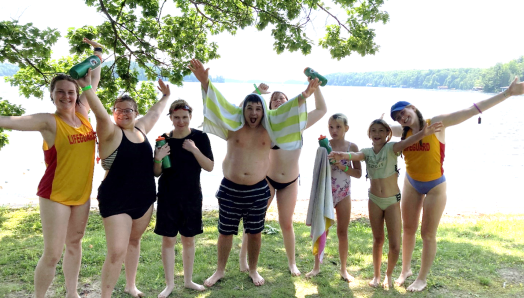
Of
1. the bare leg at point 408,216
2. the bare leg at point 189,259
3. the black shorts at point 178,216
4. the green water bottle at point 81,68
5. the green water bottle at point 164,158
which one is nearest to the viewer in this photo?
the green water bottle at point 81,68

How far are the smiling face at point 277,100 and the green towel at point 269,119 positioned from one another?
476mm

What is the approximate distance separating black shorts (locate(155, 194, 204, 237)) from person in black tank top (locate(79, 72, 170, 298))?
309 millimetres

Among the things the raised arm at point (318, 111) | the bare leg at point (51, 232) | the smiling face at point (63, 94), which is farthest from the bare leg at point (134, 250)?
the raised arm at point (318, 111)

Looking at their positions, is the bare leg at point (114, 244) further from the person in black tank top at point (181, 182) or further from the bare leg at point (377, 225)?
the bare leg at point (377, 225)

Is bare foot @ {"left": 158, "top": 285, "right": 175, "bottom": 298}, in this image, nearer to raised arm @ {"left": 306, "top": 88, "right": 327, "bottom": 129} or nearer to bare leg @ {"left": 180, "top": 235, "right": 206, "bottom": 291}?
bare leg @ {"left": 180, "top": 235, "right": 206, "bottom": 291}

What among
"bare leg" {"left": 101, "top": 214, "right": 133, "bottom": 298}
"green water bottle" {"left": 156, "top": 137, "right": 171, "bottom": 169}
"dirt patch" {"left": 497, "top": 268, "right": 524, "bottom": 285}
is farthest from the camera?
"dirt patch" {"left": 497, "top": 268, "right": 524, "bottom": 285}

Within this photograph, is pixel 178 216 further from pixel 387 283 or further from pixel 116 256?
pixel 387 283

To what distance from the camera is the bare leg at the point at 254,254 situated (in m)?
4.68

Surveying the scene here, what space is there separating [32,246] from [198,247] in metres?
2.49

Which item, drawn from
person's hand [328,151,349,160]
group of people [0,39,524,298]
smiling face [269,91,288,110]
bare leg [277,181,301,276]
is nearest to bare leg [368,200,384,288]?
group of people [0,39,524,298]

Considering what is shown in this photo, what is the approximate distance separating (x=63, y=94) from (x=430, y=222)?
13.1 feet

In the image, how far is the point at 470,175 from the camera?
1825 centimetres

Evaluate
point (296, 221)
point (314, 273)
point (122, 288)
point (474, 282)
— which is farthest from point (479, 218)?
point (122, 288)

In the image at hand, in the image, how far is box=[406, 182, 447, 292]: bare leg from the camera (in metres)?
4.49
